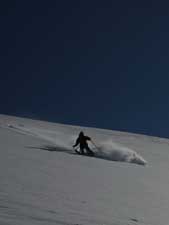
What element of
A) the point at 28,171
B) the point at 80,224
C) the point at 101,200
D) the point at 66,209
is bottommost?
the point at 80,224

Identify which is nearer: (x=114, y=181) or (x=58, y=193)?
(x=58, y=193)

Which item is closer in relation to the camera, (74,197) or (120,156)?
(74,197)

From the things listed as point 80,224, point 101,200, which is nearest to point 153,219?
point 101,200

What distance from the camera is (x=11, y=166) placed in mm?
8852

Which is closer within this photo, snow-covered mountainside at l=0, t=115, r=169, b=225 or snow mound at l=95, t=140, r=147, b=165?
snow-covered mountainside at l=0, t=115, r=169, b=225

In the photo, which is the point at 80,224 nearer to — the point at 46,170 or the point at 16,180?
the point at 16,180

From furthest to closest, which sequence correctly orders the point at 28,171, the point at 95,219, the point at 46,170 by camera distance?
the point at 46,170 → the point at 28,171 → the point at 95,219

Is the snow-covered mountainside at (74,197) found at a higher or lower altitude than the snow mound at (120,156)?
lower

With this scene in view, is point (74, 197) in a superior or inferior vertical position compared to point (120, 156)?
inferior

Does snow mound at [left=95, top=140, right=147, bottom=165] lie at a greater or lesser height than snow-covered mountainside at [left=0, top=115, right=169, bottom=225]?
greater

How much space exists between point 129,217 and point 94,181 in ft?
10.1

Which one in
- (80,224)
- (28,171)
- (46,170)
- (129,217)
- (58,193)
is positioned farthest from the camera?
(46,170)

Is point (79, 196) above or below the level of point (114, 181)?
below

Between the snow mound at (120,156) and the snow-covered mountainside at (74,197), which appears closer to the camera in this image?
the snow-covered mountainside at (74,197)
